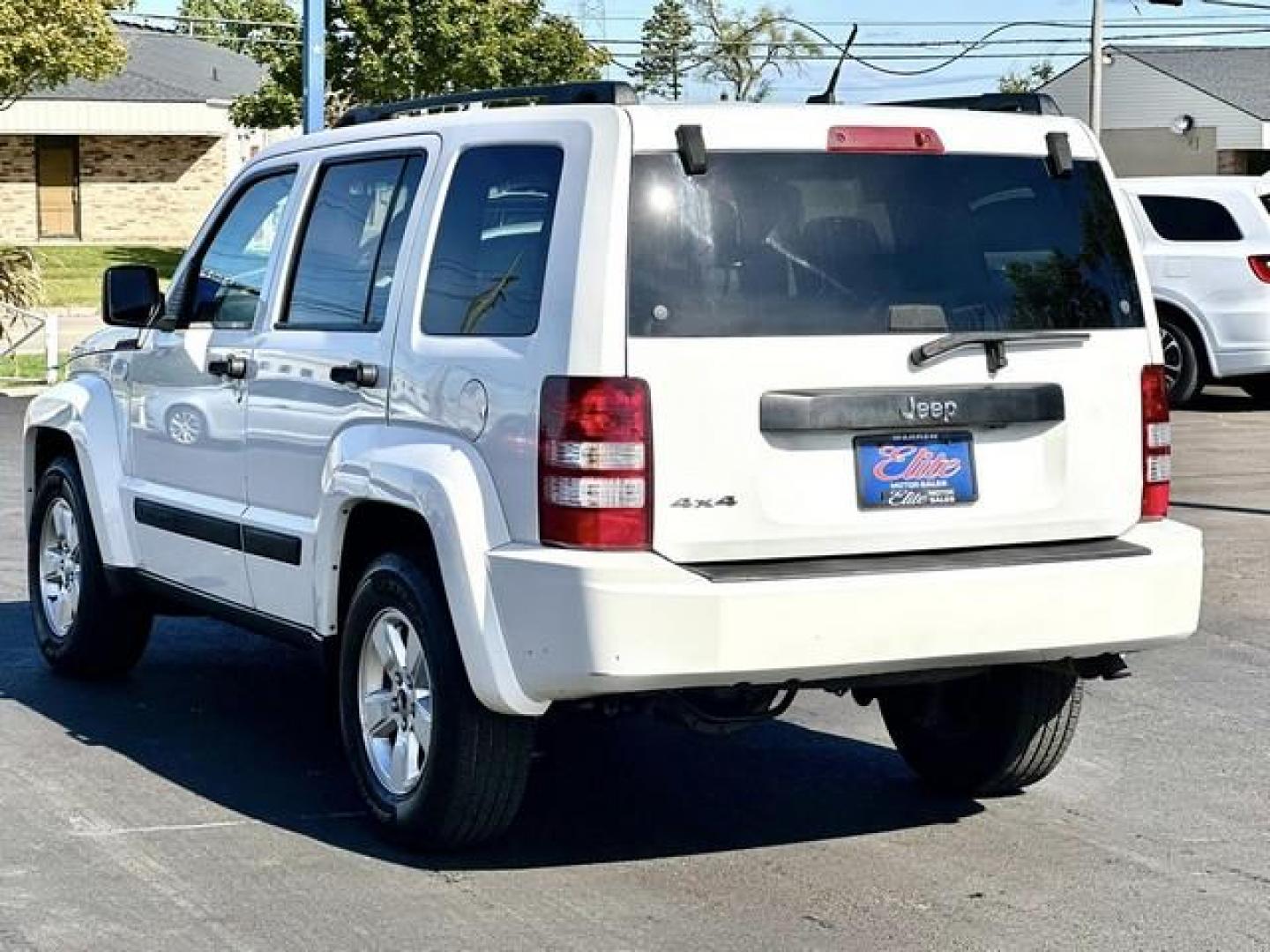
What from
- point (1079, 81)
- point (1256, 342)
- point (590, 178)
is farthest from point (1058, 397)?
point (1079, 81)

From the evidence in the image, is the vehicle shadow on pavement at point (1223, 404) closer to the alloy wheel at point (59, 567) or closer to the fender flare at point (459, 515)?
the alloy wheel at point (59, 567)

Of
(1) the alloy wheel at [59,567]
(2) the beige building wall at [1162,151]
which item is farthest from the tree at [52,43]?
(2) the beige building wall at [1162,151]

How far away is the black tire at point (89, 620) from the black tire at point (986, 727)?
2918 mm

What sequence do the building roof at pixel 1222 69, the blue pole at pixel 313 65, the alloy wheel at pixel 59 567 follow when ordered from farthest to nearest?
the building roof at pixel 1222 69, the blue pole at pixel 313 65, the alloy wheel at pixel 59 567

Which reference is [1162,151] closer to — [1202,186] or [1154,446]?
[1202,186]

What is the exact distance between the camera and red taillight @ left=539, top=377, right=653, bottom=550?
566 centimetres

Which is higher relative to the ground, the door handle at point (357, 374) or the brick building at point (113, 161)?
the brick building at point (113, 161)

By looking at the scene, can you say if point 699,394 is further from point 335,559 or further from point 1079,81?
point 1079,81

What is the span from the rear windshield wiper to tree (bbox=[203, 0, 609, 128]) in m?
44.9

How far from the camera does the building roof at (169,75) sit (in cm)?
5606

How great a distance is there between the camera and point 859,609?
5.80 meters

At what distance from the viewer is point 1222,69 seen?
220 ft

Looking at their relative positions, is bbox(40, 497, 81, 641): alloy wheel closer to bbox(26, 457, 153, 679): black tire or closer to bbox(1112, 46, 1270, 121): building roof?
bbox(26, 457, 153, 679): black tire

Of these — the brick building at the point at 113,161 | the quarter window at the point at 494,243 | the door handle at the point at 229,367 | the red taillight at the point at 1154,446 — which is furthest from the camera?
the brick building at the point at 113,161
